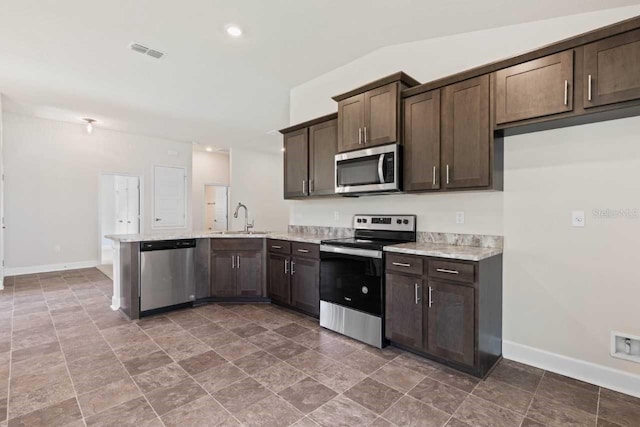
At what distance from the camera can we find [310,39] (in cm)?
312

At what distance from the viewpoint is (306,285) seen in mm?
3461

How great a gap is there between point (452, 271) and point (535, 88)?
1.40 meters

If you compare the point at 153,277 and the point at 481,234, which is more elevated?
the point at 481,234

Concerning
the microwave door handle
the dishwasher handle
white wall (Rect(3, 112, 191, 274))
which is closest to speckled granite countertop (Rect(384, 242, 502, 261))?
the microwave door handle

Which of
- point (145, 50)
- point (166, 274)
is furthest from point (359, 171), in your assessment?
point (145, 50)

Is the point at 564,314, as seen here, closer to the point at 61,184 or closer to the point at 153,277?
the point at 153,277

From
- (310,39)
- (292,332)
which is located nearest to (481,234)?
(292,332)

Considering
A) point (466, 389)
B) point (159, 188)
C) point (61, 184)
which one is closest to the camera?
point (466, 389)

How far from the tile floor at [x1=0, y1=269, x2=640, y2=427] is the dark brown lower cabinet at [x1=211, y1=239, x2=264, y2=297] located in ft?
2.37

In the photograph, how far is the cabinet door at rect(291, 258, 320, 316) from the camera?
3355 millimetres

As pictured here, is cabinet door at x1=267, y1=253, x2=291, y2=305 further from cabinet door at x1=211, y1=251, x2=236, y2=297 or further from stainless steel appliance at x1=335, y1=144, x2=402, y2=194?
stainless steel appliance at x1=335, y1=144, x2=402, y2=194

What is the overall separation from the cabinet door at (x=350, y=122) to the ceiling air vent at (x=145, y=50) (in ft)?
6.91

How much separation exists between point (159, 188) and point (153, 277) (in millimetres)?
4571

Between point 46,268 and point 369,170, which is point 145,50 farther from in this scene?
point 46,268
